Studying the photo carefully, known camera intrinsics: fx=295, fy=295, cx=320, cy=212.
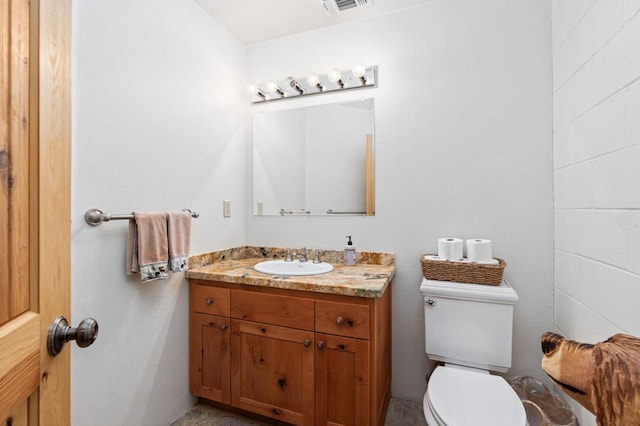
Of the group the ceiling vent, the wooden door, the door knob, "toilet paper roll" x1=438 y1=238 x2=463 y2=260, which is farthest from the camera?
the ceiling vent

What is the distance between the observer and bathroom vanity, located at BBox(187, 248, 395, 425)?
136 centimetres

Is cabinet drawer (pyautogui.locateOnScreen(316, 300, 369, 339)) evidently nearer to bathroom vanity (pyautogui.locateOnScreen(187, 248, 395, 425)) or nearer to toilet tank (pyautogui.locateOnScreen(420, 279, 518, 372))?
bathroom vanity (pyautogui.locateOnScreen(187, 248, 395, 425))

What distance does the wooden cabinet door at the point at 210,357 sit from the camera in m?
1.62

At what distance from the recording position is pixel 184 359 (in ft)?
5.56

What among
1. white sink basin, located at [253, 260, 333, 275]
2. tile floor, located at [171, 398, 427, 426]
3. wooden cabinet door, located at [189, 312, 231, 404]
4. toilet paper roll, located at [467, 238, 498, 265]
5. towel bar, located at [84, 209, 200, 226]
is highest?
towel bar, located at [84, 209, 200, 226]

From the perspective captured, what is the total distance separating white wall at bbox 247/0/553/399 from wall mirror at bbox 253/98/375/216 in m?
0.09

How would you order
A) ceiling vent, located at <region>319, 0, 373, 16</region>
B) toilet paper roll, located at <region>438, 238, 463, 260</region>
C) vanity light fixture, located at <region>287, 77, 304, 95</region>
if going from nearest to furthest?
toilet paper roll, located at <region>438, 238, 463, 260</region>, ceiling vent, located at <region>319, 0, 373, 16</region>, vanity light fixture, located at <region>287, 77, 304, 95</region>

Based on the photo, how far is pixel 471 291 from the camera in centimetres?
144

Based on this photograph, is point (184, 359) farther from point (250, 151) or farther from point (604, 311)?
point (604, 311)

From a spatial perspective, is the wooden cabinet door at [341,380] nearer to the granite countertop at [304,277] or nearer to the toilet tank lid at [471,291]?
the granite countertop at [304,277]

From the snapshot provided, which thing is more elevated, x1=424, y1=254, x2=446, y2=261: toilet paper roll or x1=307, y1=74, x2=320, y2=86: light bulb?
x1=307, y1=74, x2=320, y2=86: light bulb

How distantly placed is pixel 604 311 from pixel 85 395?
2058 millimetres

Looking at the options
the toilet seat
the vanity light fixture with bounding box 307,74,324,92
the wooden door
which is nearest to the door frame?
the wooden door

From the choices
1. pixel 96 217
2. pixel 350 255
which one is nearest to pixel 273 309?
pixel 350 255
